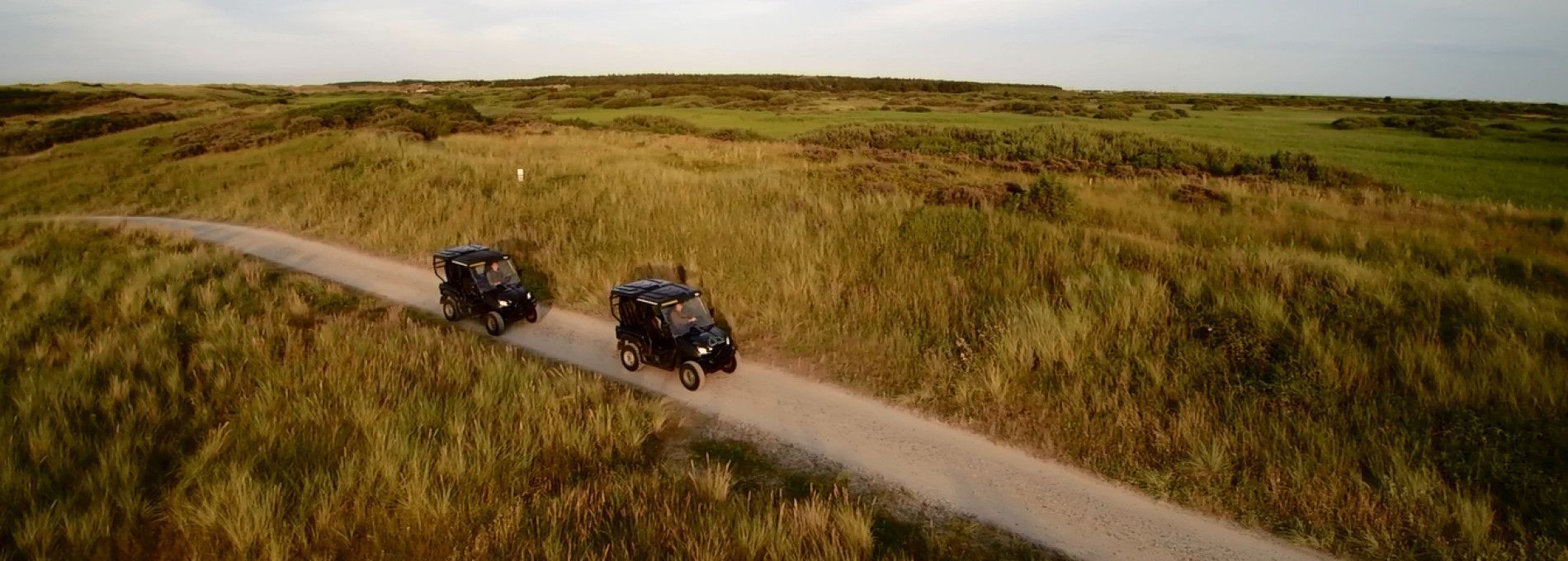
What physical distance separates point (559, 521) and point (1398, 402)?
9.11 metres

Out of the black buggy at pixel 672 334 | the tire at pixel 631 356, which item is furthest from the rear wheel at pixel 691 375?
the tire at pixel 631 356

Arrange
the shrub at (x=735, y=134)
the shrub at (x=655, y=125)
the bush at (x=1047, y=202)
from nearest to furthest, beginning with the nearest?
the bush at (x=1047, y=202)
the shrub at (x=735, y=134)
the shrub at (x=655, y=125)

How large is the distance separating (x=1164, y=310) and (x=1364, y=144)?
93.0 feet

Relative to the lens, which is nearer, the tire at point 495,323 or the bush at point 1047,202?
the tire at point 495,323

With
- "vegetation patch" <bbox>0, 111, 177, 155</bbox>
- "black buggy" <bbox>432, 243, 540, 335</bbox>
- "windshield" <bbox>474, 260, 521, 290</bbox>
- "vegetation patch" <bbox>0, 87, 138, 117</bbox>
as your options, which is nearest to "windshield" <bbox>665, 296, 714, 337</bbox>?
"black buggy" <bbox>432, 243, 540, 335</bbox>

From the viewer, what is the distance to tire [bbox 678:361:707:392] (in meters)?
9.24

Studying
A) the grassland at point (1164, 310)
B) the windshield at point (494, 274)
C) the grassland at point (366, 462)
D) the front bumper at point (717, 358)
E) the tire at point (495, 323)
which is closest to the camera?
the grassland at point (366, 462)

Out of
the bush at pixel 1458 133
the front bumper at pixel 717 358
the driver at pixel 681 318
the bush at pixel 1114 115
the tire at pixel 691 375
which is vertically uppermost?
the bush at pixel 1114 115

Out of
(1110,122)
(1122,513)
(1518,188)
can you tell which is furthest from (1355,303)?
(1110,122)

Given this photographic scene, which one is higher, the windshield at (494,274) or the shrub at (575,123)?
the shrub at (575,123)

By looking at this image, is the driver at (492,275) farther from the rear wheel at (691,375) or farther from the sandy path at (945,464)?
the rear wheel at (691,375)

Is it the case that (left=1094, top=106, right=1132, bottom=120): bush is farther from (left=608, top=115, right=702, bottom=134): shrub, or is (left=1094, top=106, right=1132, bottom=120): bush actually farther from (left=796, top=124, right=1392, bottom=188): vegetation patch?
(left=608, top=115, right=702, bottom=134): shrub

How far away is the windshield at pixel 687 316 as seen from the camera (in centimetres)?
948

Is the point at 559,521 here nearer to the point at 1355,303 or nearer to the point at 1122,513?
the point at 1122,513
